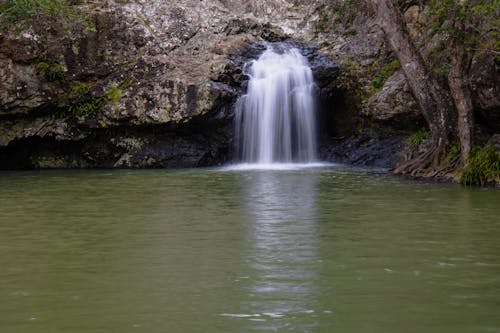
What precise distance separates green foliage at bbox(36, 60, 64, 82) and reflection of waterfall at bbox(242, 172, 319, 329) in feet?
29.5

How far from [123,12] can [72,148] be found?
14.3 ft

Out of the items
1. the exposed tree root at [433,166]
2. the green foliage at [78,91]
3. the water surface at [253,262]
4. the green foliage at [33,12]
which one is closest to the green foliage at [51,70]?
the green foliage at [78,91]

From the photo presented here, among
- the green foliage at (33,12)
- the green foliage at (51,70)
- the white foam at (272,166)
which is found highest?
the green foliage at (33,12)

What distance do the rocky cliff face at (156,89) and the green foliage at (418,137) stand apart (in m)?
0.50

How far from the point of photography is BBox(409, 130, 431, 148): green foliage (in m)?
17.8

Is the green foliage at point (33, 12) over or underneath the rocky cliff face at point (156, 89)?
over

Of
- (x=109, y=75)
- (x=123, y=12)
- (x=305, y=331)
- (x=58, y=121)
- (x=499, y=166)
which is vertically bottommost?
(x=305, y=331)

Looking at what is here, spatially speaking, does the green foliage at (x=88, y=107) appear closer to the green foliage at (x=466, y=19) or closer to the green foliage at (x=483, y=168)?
the green foliage at (x=466, y=19)

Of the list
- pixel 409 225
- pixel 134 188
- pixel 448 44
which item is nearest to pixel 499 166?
pixel 448 44

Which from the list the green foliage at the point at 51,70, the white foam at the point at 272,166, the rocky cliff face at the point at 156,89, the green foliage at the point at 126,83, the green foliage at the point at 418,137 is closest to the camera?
the green foliage at the point at 418,137

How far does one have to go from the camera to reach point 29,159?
818 inches

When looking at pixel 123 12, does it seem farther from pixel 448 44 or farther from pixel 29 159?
pixel 448 44

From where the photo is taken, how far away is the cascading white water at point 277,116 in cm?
2016

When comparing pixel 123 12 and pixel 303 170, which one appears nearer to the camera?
pixel 303 170
